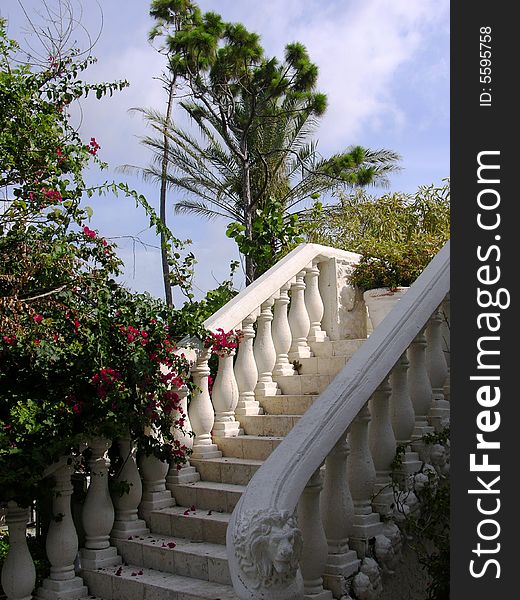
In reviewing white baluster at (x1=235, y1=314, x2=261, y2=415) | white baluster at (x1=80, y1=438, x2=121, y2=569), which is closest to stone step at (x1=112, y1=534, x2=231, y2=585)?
white baluster at (x1=80, y1=438, x2=121, y2=569)

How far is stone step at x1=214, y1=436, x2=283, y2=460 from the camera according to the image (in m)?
5.37

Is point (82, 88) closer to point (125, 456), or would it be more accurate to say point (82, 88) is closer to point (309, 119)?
point (125, 456)

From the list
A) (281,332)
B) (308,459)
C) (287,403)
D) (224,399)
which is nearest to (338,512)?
(308,459)

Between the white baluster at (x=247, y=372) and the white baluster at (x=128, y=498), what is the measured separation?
1.06 meters

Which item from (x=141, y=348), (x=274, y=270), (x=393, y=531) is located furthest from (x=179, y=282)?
(x=393, y=531)

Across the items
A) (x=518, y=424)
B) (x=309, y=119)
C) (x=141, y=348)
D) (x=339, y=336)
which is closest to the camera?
(x=518, y=424)

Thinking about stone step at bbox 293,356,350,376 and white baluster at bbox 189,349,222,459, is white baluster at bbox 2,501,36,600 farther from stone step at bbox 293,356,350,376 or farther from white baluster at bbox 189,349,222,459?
stone step at bbox 293,356,350,376

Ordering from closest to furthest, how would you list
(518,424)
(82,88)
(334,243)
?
(518,424), (82,88), (334,243)

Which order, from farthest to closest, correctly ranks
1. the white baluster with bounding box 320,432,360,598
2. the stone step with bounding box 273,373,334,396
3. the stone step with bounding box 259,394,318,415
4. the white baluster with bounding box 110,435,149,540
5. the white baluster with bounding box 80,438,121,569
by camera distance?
the stone step with bounding box 273,373,334,396 < the stone step with bounding box 259,394,318,415 < the white baluster with bounding box 110,435,149,540 < the white baluster with bounding box 80,438,121,569 < the white baluster with bounding box 320,432,360,598

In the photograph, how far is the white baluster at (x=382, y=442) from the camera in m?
4.19

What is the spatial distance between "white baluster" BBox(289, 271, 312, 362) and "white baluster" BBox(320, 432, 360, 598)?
2.83m

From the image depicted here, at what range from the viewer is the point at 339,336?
720cm

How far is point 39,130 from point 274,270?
2.15 meters

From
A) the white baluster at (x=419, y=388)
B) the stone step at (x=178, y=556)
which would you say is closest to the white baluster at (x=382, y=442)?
the white baluster at (x=419, y=388)
